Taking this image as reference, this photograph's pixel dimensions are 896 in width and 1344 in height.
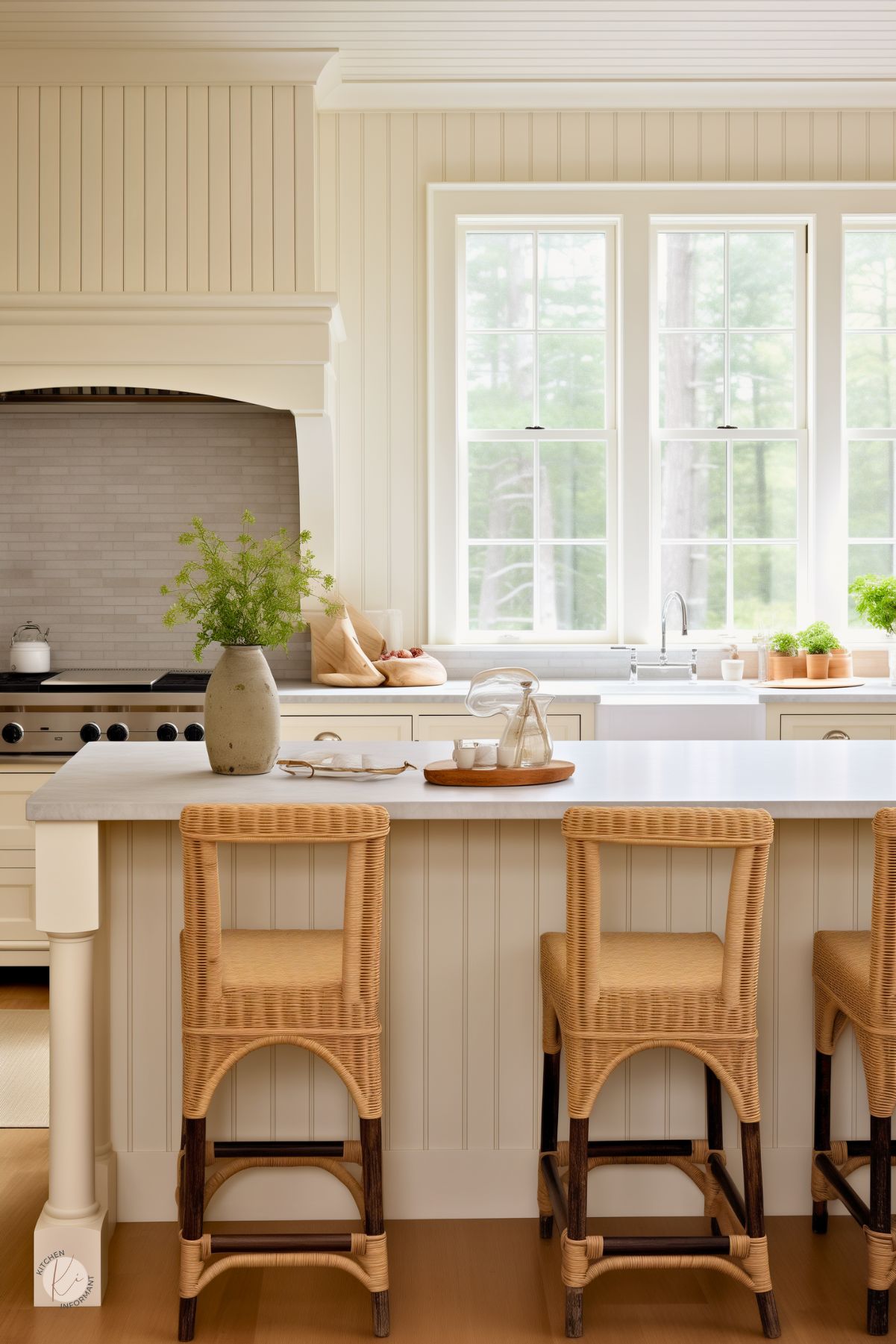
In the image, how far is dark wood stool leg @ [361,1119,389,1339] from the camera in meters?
2.34

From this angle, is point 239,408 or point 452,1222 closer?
point 452,1222

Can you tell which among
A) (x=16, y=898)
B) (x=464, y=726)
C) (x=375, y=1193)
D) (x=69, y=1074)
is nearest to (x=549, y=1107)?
(x=375, y=1193)

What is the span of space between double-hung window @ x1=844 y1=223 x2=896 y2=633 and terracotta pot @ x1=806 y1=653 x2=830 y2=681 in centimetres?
51

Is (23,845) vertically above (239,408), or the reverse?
(239,408)

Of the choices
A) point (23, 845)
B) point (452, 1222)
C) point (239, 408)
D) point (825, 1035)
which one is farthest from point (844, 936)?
point (239, 408)

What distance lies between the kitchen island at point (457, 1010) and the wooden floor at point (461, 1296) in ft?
0.33

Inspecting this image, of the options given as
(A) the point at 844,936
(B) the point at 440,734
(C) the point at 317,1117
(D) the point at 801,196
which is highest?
(D) the point at 801,196

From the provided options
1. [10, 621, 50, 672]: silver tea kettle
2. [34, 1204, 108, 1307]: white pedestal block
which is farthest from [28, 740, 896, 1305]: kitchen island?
[10, 621, 50, 672]: silver tea kettle

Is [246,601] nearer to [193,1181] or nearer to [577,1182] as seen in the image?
[193,1181]

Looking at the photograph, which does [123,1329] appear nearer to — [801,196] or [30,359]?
[30,359]

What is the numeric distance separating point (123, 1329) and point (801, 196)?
16.1ft

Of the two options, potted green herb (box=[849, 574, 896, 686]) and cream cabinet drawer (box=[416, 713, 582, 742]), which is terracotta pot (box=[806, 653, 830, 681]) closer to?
potted green herb (box=[849, 574, 896, 686])

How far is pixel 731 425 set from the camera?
5.45 metres

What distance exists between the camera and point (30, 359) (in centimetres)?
472
